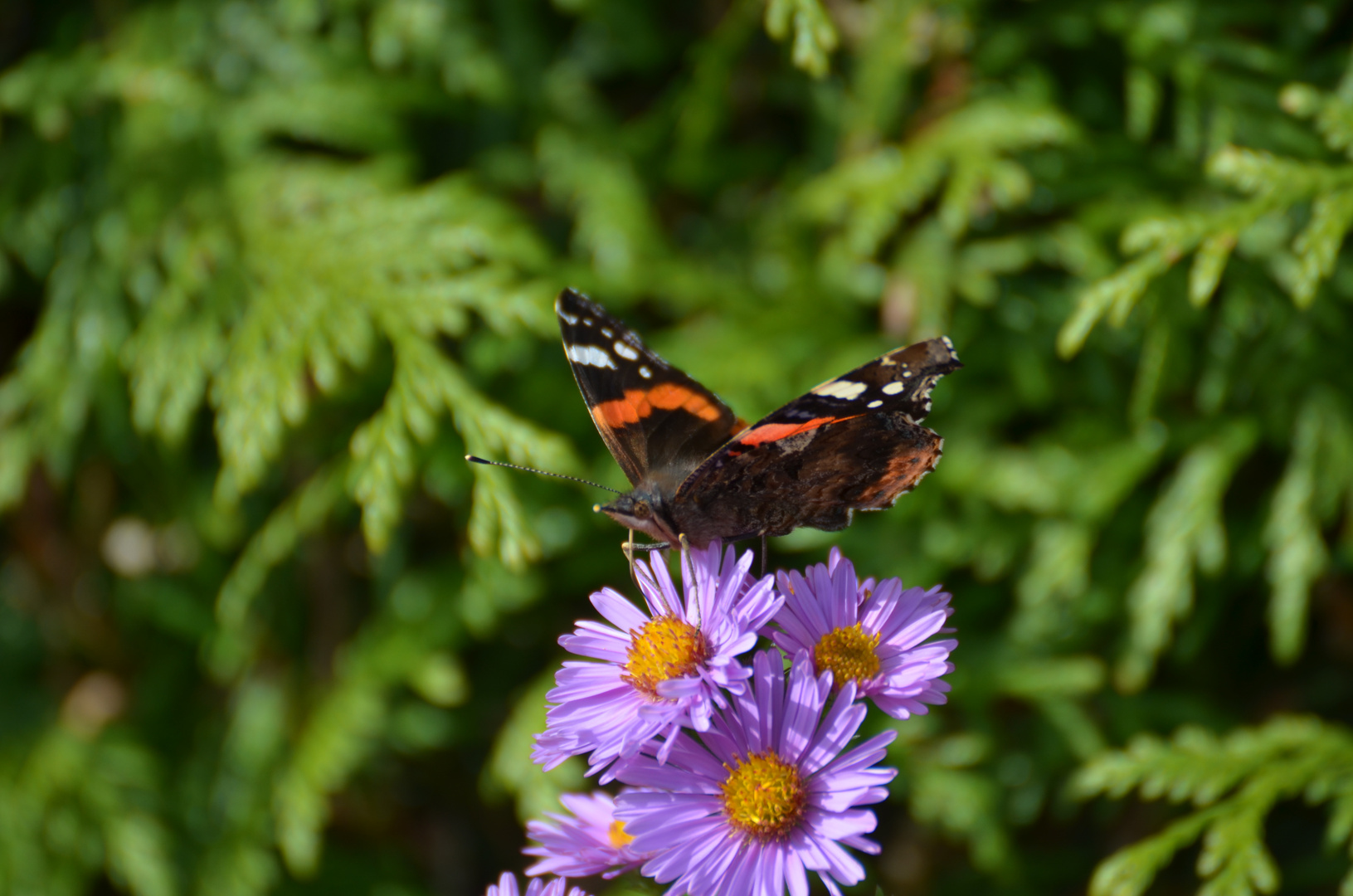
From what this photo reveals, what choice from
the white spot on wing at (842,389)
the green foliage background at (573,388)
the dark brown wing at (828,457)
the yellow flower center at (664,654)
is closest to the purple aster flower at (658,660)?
the yellow flower center at (664,654)

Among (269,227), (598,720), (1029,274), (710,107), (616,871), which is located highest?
(710,107)

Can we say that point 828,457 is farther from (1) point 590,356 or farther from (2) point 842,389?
(1) point 590,356

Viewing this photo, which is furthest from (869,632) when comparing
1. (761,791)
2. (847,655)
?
(761,791)

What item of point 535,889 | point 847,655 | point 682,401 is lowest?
point 535,889

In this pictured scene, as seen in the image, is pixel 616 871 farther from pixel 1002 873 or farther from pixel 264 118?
pixel 264 118

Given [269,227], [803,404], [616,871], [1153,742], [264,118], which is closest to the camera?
[616,871]

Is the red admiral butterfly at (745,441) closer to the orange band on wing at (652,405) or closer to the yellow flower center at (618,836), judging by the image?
the orange band on wing at (652,405)

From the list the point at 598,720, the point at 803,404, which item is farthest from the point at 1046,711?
the point at 598,720
